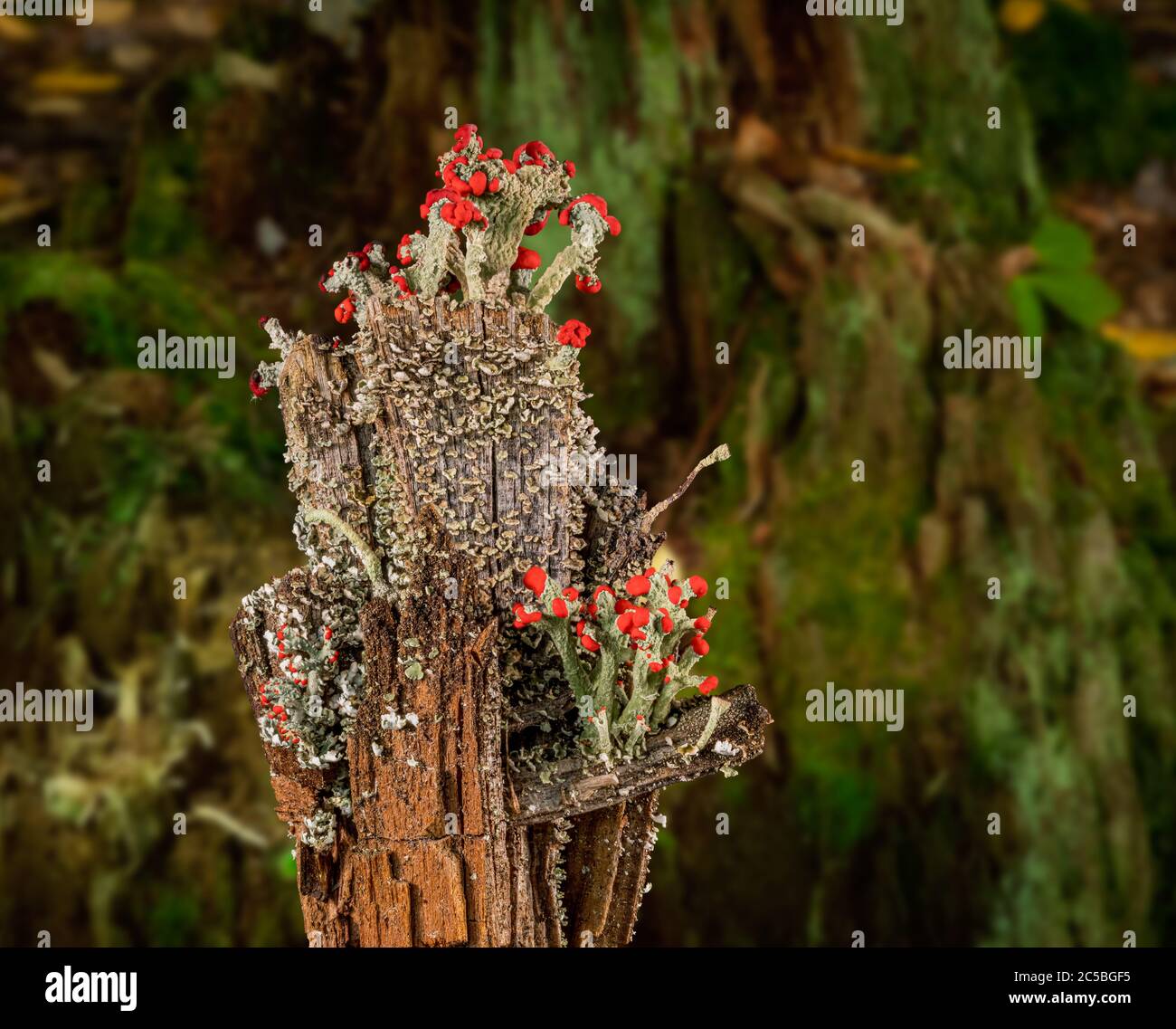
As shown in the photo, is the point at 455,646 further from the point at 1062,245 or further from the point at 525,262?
the point at 1062,245

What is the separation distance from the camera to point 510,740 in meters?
2.70

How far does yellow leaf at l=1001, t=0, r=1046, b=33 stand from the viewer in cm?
568

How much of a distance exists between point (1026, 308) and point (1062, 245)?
0.32 meters

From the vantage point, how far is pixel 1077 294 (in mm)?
5555

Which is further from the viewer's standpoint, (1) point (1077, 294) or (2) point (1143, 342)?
(2) point (1143, 342)

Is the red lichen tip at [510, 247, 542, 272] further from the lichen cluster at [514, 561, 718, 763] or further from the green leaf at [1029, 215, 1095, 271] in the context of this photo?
the green leaf at [1029, 215, 1095, 271]

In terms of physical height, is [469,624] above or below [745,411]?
below

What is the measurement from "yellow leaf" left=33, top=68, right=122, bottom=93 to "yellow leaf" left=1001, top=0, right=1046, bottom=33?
138 inches

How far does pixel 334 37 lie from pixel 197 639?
2390 millimetres

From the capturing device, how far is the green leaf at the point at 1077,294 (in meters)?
5.53

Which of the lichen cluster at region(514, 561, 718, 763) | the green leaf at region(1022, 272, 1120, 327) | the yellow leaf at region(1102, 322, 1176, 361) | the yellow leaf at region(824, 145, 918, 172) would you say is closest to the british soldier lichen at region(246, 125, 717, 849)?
the lichen cluster at region(514, 561, 718, 763)

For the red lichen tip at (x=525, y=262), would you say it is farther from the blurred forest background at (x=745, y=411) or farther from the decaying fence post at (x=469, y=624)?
the blurred forest background at (x=745, y=411)

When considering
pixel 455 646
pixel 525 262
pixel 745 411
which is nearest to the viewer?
pixel 455 646

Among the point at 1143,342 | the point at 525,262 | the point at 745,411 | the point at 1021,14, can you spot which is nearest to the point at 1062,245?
the point at 1143,342
